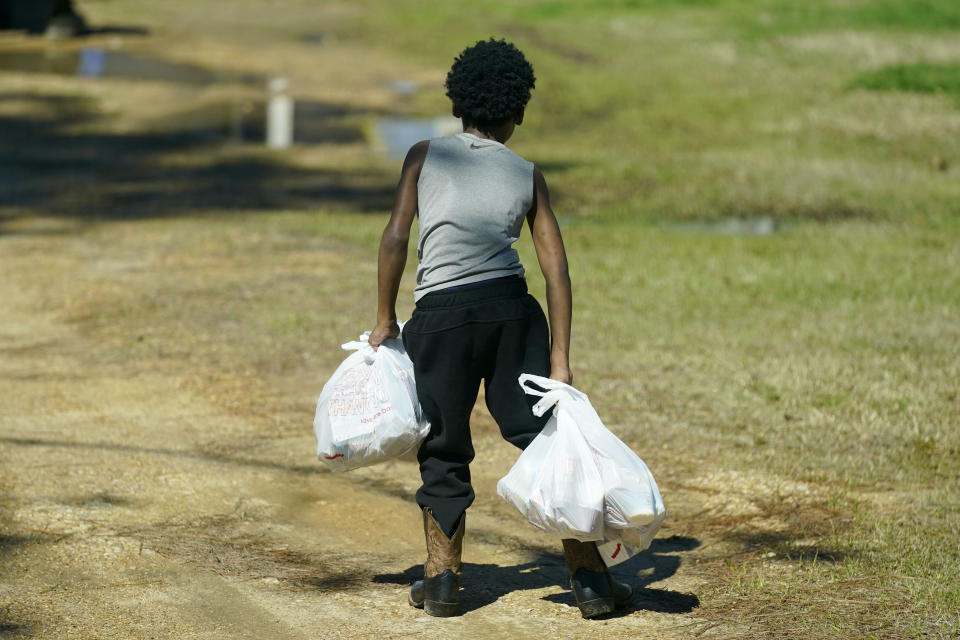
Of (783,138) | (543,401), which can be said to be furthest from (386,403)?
(783,138)

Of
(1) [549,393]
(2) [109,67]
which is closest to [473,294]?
(1) [549,393]

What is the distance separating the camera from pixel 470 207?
391cm

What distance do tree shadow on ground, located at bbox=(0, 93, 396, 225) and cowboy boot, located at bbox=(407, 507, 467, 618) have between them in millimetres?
8090

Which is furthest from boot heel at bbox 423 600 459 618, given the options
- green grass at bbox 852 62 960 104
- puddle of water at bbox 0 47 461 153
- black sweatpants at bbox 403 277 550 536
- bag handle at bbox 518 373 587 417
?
green grass at bbox 852 62 960 104

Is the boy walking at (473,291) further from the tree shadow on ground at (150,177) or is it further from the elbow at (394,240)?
the tree shadow on ground at (150,177)

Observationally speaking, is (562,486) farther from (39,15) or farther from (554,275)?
(39,15)

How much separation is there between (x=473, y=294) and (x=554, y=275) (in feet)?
0.87

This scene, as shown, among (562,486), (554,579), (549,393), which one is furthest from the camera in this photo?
(554,579)

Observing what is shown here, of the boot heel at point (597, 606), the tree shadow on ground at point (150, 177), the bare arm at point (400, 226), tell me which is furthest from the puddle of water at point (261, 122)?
the boot heel at point (597, 606)

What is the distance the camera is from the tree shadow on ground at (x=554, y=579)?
4.27 m

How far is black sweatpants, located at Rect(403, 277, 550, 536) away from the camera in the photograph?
3938mm

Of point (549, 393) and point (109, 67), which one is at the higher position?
point (109, 67)

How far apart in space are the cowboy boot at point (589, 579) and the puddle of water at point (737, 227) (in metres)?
7.92

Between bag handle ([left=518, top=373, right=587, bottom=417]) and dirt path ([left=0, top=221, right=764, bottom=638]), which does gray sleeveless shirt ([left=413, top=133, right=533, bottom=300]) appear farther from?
dirt path ([left=0, top=221, right=764, bottom=638])
